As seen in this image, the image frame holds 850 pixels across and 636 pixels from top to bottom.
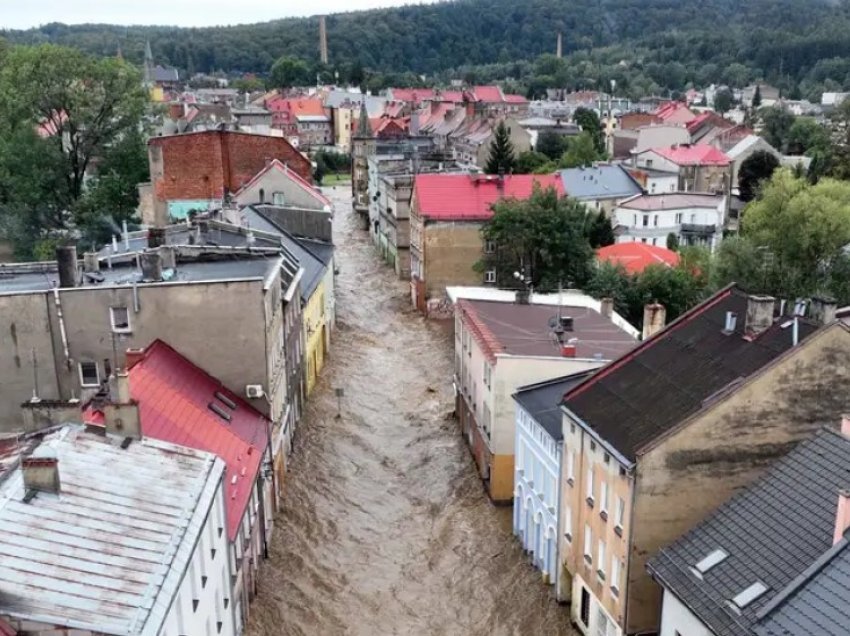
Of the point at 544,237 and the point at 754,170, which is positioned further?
the point at 754,170

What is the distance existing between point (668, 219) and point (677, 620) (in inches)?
2037

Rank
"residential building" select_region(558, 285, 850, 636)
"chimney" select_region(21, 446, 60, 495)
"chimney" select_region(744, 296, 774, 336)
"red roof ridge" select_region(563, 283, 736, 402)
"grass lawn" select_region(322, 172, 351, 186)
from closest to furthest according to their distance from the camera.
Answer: "chimney" select_region(21, 446, 60, 495)
"residential building" select_region(558, 285, 850, 636)
"chimney" select_region(744, 296, 774, 336)
"red roof ridge" select_region(563, 283, 736, 402)
"grass lawn" select_region(322, 172, 351, 186)

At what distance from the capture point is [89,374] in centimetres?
2852

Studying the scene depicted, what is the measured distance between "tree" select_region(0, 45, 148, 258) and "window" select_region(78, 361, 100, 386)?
3281 centimetres

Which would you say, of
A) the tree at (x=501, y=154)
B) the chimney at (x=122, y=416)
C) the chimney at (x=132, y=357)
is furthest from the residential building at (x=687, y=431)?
the tree at (x=501, y=154)

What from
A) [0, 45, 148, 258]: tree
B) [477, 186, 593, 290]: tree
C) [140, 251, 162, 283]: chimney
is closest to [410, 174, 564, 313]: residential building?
[477, 186, 593, 290]: tree

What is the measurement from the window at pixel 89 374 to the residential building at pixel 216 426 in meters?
2.22

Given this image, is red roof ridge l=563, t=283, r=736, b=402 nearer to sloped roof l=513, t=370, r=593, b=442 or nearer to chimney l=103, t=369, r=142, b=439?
sloped roof l=513, t=370, r=593, b=442

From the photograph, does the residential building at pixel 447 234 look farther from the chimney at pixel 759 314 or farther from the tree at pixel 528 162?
the chimney at pixel 759 314

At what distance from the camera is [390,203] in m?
70.5

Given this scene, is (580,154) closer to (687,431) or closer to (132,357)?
(132,357)

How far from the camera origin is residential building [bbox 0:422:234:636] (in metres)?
14.2

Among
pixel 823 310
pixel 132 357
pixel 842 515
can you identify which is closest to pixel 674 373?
pixel 823 310

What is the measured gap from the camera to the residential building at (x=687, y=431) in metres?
20.4
